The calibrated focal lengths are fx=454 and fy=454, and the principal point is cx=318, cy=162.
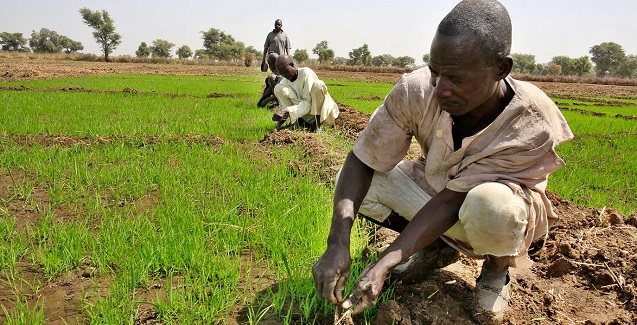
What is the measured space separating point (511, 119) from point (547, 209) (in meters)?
0.45

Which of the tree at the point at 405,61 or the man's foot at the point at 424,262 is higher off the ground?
the tree at the point at 405,61

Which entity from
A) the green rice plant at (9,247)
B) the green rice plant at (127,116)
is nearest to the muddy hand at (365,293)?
the green rice plant at (9,247)

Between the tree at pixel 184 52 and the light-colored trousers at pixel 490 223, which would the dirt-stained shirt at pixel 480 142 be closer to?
the light-colored trousers at pixel 490 223

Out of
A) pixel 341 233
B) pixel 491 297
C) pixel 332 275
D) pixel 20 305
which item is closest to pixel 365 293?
pixel 332 275

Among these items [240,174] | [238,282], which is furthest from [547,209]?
[240,174]

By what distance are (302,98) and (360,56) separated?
5748cm

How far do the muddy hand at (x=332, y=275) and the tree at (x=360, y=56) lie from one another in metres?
55.7

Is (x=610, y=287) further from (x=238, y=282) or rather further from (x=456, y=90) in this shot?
(x=238, y=282)

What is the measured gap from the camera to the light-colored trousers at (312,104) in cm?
Result: 520

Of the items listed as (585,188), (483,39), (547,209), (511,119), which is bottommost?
(585,188)

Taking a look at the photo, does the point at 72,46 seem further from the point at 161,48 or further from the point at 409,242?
the point at 409,242

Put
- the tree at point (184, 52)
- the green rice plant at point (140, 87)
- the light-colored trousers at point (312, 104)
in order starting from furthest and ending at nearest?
the tree at point (184, 52) → the green rice plant at point (140, 87) → the light-colored trousers at point (312, 104)

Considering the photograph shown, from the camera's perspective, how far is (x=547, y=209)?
1773mm

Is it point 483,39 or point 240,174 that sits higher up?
point 483,39
